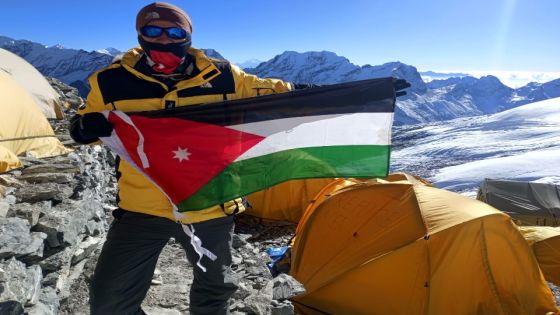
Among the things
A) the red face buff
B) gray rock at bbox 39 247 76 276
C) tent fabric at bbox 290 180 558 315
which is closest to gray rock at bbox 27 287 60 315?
gray rock at bbox 39 247 76 276

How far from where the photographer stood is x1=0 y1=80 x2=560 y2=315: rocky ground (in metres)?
4.10

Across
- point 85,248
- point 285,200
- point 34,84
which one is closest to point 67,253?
point 85,248

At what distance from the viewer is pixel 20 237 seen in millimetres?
4164

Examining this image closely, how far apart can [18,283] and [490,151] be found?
268 feet

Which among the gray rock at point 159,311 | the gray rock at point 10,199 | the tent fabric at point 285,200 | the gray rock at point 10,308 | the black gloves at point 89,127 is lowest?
the tent fabric at point 285,200

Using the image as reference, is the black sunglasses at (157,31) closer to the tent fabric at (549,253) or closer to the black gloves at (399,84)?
the black gloves at (399,84)

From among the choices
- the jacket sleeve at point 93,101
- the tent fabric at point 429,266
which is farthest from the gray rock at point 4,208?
the tent fabric at point 429,266

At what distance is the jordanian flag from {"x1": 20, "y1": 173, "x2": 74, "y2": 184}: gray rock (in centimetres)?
271

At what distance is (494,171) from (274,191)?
40514 mm

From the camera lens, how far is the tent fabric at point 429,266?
8.03 meters

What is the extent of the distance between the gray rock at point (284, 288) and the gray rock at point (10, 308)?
3906 millimetres

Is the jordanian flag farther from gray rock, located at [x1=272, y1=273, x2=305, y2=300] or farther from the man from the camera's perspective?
gray rock, located at [x1=272, y1=273, x2=305, y2=300]

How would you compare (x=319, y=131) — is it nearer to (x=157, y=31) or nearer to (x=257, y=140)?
(x=257, y=140)

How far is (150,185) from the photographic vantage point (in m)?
3.91
